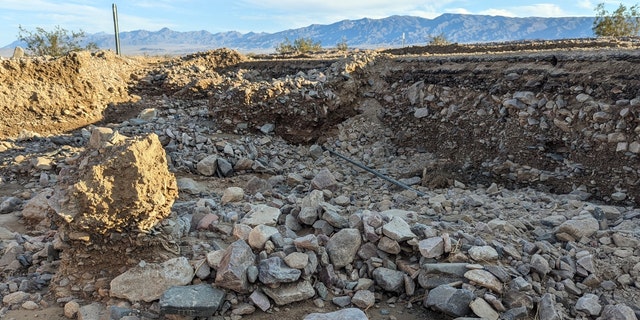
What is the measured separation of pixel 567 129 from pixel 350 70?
4.99 metres

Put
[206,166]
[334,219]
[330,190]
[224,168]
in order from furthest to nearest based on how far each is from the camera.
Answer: [224,168], [206,166], [330,190], [334,219]

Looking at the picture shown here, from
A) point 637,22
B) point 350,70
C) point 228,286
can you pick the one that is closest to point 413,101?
point 350,70

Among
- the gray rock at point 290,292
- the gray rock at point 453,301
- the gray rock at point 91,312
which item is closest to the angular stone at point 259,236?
the gray rock at point 290,292

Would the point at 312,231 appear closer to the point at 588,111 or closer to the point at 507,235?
the point at 507,235

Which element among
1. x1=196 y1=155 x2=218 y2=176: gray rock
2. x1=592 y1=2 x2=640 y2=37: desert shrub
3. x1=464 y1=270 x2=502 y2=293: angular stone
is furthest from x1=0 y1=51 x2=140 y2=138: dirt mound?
x1=592 y1=2 x2=640 y2=37: desert shrub

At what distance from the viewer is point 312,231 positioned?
3.82m

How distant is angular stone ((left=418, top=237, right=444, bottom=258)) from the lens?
3.19 m

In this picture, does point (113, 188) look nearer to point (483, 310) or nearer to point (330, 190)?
point (483, 310)

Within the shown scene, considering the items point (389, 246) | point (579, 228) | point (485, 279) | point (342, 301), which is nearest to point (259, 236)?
point (342, 301)

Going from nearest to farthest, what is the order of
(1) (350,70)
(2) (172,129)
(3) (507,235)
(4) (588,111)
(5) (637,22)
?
(3) (507,235) → (4) (588,111) → (2) (172,129) → (1) (350,70) → (5) (637,22)

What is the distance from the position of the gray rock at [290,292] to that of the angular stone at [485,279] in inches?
46.4

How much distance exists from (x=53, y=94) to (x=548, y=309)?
399 inches

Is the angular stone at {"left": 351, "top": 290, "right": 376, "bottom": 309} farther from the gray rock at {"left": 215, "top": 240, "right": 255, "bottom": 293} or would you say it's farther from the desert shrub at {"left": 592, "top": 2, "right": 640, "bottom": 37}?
the desert shrub at {"left": 592, "top": 2, "right": 640, "bottom": 37}

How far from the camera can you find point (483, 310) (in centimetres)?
279
